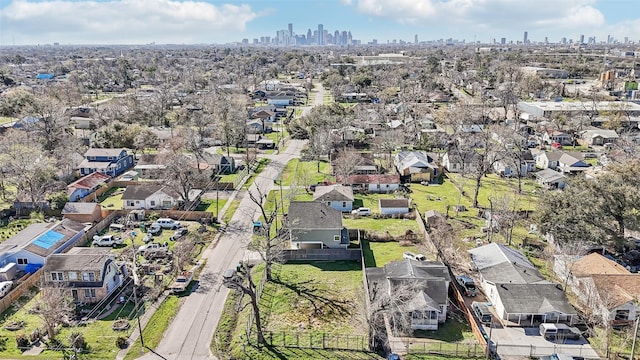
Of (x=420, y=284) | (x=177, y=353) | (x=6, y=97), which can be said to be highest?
(x=6, y=97)

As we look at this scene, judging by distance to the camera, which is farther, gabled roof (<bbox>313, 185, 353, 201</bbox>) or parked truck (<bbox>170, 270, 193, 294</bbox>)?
gabled roof (<bbox>313, 185, 353, 201</bbox>)

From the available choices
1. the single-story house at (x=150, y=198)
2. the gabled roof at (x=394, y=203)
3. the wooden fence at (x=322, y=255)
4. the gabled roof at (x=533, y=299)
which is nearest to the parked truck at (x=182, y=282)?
the wooden fence at (x=322, y=255)

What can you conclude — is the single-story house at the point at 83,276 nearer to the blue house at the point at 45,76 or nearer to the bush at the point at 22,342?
the bush at the point at 22,342

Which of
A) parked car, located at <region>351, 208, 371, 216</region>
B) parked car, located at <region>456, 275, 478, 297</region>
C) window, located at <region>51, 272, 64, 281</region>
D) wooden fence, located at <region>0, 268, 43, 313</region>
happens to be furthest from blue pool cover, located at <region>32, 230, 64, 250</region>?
parked car, located at <region>456, 275, 478, 297</region>

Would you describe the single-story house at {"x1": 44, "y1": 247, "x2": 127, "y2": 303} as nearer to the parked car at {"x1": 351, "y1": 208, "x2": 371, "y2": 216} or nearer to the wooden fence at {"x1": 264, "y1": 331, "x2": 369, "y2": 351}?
the wooden fence at {"x1": 264, "y1": 331, "x2": 369, "y2": 351}

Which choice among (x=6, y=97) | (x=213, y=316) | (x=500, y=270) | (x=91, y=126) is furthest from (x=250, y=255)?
(x=6, y=97)

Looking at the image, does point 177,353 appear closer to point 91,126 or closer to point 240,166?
point 240,166
